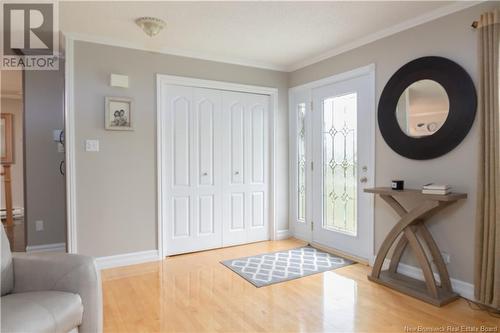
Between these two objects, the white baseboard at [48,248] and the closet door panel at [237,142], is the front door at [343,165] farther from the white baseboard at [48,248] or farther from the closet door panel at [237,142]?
the white baseboard at [48,248]

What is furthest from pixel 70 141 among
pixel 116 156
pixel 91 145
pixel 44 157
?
pixel 44 157

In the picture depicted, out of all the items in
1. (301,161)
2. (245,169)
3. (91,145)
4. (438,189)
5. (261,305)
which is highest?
(91,145)

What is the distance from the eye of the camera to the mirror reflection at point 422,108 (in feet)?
8.99

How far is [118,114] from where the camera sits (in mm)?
3406

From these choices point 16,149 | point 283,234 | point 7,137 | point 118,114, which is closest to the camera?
point 118,114

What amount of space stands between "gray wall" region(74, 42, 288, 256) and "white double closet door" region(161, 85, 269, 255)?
0.19 meters

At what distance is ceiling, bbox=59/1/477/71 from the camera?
2.65 metres

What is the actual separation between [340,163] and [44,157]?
349 centimetres

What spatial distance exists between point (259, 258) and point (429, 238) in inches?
67.7

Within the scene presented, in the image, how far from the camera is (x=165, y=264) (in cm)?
350

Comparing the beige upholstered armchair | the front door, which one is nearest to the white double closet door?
the front door

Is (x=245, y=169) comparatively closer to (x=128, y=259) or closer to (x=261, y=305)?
(x=128, y=259)

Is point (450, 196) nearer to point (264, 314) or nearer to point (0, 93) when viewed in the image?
point (264, 314)

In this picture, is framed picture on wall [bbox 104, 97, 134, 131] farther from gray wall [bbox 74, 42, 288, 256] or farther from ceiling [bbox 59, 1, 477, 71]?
ceiling [bbox 59, 1, 477, 71]
